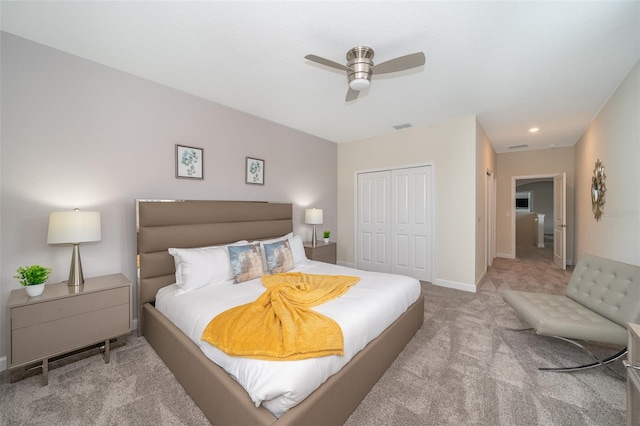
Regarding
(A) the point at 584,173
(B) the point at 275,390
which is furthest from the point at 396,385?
(A) the point at 584,173

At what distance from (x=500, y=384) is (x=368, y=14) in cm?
285

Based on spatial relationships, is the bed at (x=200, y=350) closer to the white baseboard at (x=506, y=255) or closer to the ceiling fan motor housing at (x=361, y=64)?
the ceiling fan motor housing at (x=361, y=64)

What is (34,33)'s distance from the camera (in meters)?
2.02

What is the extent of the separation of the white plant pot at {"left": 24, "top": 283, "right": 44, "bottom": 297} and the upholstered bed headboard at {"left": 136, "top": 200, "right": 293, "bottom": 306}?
0.67 m

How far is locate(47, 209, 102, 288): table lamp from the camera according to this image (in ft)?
6.52

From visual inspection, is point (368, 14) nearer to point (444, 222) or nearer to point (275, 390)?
point (275, 390)

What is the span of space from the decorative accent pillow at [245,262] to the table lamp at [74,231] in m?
1.16

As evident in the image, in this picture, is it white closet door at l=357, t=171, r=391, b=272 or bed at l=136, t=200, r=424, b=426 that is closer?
bed at l=136, t=200, r=424, b=426

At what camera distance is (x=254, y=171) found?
12.3 feet

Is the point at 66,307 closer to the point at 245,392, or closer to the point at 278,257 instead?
the point at 245,392

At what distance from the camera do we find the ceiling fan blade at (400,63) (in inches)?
73.0

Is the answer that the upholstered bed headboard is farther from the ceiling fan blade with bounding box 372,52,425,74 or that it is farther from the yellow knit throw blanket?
the ceiling fan blade with bounding box 372,52,425,74

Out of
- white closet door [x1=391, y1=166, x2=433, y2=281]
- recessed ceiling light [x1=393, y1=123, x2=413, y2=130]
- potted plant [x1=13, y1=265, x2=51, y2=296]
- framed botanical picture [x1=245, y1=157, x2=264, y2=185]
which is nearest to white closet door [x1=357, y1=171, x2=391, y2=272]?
white closet door [x1=391, y1=166, x2=433, y2=281]

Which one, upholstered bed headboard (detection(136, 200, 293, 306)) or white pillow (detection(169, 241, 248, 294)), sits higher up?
upholstered bed headboard (detection(136, 200, 293, 306))
